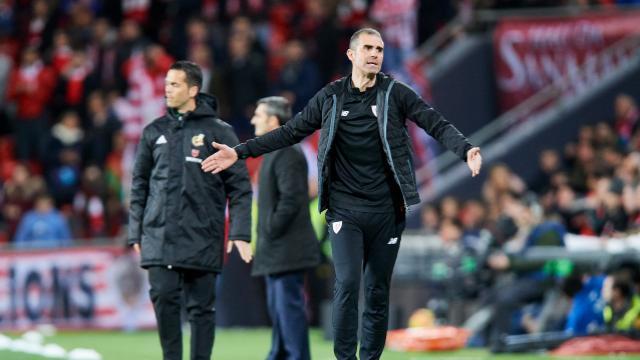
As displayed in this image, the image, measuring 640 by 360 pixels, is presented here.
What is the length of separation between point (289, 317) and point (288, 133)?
7.26 feet

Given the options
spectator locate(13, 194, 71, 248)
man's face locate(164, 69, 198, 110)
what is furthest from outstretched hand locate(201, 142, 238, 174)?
spectator locate(13, 194, 71, 248)

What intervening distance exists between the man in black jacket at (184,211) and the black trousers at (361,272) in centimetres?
84

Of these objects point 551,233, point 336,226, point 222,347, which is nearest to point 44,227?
point 222,347

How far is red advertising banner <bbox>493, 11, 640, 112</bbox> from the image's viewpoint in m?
20.7

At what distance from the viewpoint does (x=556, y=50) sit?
20938 mm

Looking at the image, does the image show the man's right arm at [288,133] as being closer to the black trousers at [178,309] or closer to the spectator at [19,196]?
the black trousers at [178,309]

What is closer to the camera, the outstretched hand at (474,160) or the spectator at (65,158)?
the outstretched hand at (474,160)

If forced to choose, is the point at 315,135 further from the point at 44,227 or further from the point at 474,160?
the point at 474,160

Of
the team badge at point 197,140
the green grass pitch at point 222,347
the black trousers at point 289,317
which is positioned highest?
the team badge at point 197,140

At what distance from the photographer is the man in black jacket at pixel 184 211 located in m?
9.84

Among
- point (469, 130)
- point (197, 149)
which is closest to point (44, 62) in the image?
point (469, 130)

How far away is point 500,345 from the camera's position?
14219mm

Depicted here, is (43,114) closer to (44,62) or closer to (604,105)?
(44,62)

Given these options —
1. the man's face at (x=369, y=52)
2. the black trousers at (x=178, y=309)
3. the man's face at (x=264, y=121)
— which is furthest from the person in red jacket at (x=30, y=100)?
the man's face at (x=369, y=52)
